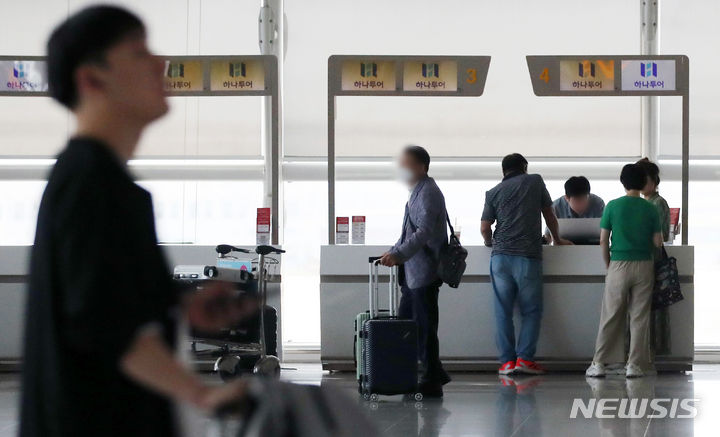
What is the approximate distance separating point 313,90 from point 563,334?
147 inches

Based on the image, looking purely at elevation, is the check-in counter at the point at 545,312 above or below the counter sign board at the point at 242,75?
below

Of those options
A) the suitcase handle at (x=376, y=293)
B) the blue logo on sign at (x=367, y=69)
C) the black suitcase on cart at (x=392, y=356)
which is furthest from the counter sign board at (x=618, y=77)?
the black suitcase on cart at (x=392, y=356)

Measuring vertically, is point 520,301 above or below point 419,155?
below

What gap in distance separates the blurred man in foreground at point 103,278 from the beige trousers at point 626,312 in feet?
21.0

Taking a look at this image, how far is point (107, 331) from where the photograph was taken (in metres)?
1.20

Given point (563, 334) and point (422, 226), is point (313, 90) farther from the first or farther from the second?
point (422, 226)

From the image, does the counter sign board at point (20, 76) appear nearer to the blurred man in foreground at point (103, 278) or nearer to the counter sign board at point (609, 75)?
the counter sign board at point (609, 75)

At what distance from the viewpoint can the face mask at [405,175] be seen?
20.1ft

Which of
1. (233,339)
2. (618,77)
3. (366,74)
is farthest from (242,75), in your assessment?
(618,77)

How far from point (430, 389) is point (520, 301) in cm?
178

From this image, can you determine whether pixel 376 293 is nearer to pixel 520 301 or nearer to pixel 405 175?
pixel 405 175

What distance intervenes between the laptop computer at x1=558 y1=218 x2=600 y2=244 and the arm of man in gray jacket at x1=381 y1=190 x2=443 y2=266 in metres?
2.32

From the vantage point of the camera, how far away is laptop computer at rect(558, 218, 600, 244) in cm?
807

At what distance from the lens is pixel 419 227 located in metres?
5.98
